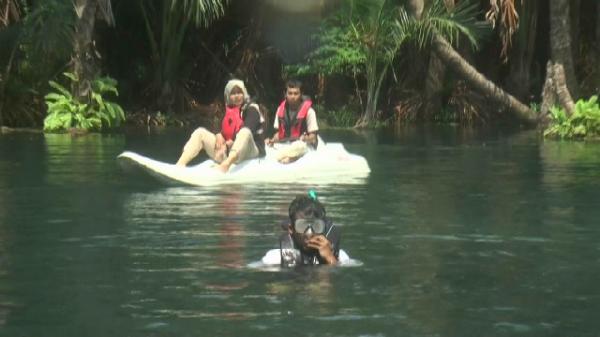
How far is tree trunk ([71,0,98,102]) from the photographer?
1115 inches

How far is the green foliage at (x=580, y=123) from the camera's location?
84.0 feet

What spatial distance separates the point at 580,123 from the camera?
2580 centimetres

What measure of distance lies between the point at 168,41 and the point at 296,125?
49.3 feet

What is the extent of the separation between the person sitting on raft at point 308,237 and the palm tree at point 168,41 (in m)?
21.8

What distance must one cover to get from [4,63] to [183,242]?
1868 cm

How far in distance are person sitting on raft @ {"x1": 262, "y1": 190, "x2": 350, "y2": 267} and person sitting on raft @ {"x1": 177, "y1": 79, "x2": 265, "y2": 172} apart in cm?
654

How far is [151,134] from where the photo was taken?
28.5m

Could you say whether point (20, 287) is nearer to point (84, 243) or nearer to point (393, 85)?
point (84, 243)

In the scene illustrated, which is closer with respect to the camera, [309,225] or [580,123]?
[309,225]

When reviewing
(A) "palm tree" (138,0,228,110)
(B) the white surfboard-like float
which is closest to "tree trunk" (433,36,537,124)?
(A) "palm tree" (138,0,228,110)

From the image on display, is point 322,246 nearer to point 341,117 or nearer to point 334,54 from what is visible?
point 334,54

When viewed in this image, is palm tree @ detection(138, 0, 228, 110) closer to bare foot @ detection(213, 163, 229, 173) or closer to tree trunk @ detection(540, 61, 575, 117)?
tree trunk @ detection(540, 61, 575, 117)

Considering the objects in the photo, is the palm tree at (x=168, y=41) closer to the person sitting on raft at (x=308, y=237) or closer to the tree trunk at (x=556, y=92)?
the tree trunk at (x=556, y=92)

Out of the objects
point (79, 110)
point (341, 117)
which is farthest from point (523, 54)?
point (79, 110)
